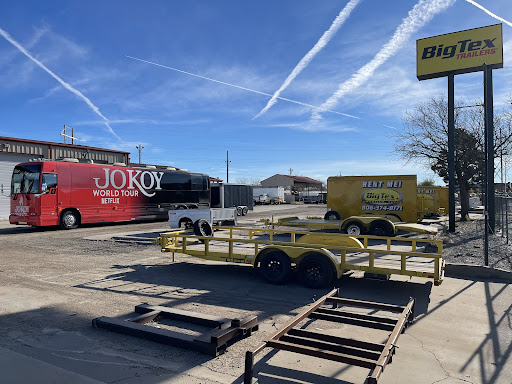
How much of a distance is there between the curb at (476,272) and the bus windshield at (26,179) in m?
17.9

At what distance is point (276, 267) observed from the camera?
7.70 m

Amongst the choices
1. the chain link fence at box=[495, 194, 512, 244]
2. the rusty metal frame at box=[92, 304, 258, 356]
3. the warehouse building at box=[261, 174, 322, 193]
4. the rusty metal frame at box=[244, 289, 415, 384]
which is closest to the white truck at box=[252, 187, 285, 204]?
the warehouse building at box=[261, 174, 322, 193]

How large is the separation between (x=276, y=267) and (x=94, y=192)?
1609cm

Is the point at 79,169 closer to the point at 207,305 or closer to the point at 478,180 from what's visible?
the point at 207,305

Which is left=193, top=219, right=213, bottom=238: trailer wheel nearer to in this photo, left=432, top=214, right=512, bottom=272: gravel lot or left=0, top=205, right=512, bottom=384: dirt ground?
left=0, top=205, right=512, bottom=384: dirt ground

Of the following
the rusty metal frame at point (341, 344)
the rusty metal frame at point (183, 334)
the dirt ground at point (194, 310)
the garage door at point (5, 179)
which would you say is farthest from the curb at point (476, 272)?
the garage door at point (5, 179)

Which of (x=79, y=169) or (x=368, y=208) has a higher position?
(x=79, y=169)

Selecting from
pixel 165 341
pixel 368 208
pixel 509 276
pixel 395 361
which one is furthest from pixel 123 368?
pixel 368 208

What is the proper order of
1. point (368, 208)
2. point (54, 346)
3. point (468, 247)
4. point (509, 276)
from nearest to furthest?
1. point (54, 346)
2. point (509, 276)
3. point (468, 247)
4. point (368, 208)

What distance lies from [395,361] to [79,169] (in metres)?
19.6

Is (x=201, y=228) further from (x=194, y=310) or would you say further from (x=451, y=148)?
(x=451, y=148)

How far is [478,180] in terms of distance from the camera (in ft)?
91.5

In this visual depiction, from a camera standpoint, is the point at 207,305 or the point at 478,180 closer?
the point at 207,305

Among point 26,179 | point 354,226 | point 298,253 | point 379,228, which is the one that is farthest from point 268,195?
point 298,253
